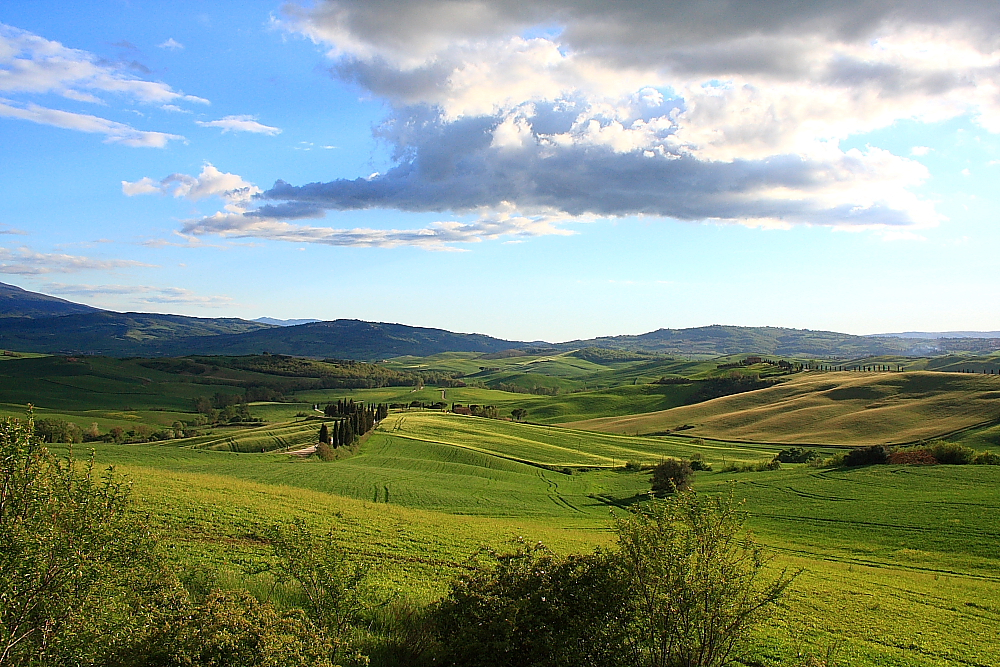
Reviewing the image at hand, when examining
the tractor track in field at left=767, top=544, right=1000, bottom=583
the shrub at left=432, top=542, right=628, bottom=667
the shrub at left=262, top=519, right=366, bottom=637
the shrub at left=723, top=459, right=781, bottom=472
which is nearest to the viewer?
the shrub at left=432, top=542, right=628, bottom=667

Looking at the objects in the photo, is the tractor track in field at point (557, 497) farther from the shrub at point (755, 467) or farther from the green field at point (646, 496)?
the shrub at point (755, 467)

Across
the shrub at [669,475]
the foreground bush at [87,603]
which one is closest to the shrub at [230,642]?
the foreground bush at [87,603]

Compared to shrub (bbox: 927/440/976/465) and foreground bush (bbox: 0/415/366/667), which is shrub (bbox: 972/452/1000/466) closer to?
shrub (bbox: 927/440/976/465)

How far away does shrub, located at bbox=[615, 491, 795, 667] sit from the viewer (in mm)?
11953

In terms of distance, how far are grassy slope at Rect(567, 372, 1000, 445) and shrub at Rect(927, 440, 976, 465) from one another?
25.2 meters

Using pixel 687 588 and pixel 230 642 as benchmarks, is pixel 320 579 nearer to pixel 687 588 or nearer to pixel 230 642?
pixel 230 642

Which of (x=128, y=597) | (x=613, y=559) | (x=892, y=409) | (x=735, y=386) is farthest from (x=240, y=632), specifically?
(x=735, y=386)

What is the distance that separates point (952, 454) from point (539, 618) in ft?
241

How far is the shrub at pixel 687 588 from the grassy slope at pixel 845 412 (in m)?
96.3

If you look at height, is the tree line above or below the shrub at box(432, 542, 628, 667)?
below

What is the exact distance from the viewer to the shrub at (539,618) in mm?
12305

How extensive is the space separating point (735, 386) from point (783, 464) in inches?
3995

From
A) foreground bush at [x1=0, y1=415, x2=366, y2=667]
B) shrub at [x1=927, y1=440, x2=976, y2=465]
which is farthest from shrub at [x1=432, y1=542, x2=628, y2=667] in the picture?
shrub at [x1=927, y1=440, x2=976, y2=465]

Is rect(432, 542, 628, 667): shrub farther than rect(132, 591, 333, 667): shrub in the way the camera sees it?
Yes
